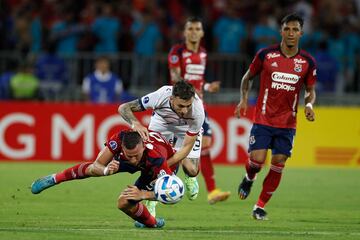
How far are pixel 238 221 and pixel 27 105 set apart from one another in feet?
33.1

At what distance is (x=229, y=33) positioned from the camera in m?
21.8

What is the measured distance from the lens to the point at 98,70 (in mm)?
21141

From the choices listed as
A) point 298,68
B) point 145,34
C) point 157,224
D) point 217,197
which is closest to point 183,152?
point 157,224

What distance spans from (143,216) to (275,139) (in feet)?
8.52

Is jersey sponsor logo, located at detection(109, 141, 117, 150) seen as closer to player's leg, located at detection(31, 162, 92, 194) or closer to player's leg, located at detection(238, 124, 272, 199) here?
player's leg, located at detection(31, 162, 92, 194)

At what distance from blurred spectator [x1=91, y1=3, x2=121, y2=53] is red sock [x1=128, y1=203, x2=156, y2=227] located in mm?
11379

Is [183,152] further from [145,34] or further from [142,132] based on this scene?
[145,34]

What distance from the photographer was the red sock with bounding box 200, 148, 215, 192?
47.0ft

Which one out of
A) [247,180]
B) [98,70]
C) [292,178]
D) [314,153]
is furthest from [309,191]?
[98,70]

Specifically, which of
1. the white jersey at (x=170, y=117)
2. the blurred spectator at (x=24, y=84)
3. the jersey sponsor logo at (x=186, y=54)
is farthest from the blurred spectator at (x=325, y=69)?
the white jersey at (x=170, y=117)

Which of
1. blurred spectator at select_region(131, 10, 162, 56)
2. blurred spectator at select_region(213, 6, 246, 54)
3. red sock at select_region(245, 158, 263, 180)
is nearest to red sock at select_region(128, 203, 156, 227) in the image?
red sock at select_region(245, 158, 263, 180)

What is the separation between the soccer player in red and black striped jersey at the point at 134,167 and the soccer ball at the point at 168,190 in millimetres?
162

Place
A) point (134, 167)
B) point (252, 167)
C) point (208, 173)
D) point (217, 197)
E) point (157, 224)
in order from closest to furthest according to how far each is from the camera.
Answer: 1. point (134, 167)
2. point (157, 224)
3. point (252, 167)
4. point (217, 197)
5. point (208, 173)

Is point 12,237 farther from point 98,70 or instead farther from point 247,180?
point 98,70
